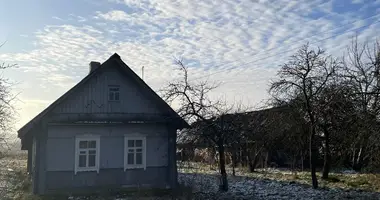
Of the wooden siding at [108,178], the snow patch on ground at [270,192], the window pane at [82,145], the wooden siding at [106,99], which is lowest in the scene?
the snow patch on ground at [270,192]

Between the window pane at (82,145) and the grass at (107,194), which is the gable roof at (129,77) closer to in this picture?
the window pane at (82,145)

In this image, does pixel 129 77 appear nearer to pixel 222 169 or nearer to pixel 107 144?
pixel 107 144

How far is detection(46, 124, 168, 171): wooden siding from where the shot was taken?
53.4ft

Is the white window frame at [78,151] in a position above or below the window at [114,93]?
below

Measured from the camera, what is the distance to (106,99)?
1723cm

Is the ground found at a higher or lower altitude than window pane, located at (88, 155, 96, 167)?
lower

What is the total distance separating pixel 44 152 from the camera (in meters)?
15.9

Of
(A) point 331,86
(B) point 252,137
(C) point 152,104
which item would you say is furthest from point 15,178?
(A) point 331,86

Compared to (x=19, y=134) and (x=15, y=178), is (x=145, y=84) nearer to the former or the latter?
(x=19, y=134)

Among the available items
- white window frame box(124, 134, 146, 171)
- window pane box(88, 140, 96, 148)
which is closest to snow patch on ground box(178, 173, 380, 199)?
white window frame box(124, 134, 146, 171)

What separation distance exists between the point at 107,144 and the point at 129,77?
2985 mm

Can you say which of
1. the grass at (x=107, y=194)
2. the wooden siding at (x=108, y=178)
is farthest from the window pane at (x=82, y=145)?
the grass at (x=107, y=194)

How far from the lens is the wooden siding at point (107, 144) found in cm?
1628

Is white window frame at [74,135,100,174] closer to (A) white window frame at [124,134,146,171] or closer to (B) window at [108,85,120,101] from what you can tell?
(A) white window frame at [124,134,146,171]
